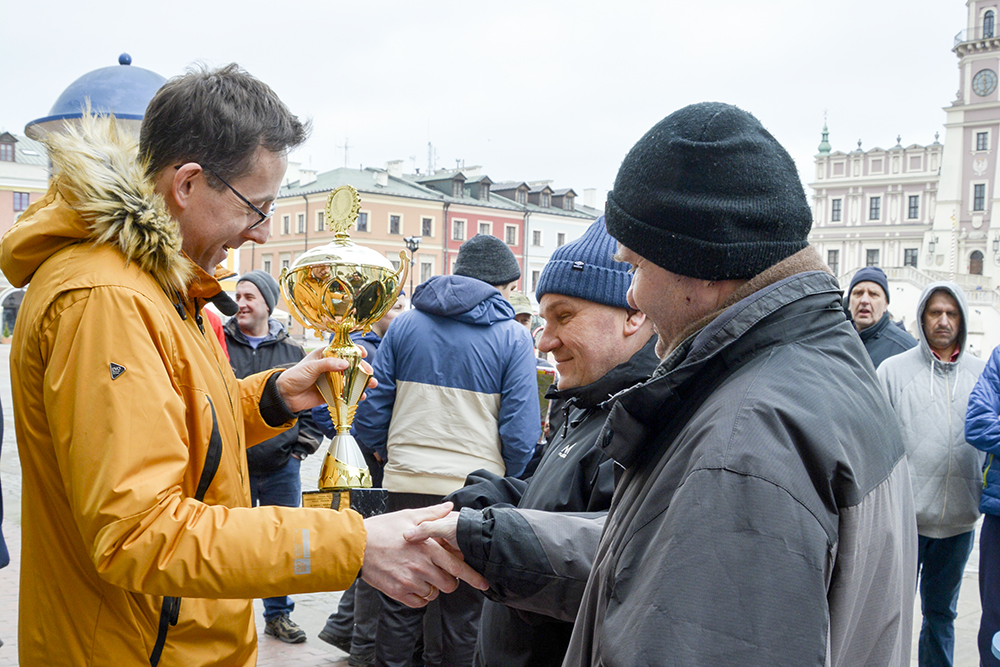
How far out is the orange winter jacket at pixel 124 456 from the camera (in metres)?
1.59

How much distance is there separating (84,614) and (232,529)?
1.31 ft

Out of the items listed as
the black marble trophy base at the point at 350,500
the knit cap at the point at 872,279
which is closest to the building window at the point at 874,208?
the knit cap at the point at 872,279

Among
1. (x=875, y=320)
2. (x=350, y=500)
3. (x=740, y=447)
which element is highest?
(x=875, y=320)

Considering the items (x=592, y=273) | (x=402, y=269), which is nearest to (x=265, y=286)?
(x=402, y=269)

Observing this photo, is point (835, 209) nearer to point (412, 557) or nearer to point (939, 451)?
point (939, 451)

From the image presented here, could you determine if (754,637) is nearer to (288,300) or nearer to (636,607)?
(636,607)

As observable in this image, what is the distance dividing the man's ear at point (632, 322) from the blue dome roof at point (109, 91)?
467cm

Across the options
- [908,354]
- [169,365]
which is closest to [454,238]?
[908,354]

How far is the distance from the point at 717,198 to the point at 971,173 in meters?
68.2

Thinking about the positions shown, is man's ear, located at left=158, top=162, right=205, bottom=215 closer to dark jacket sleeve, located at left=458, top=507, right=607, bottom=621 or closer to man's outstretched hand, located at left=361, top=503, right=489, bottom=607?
man's outstretched hand, located at left=361, top=503, right=489, bottom=607

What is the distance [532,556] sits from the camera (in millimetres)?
1812

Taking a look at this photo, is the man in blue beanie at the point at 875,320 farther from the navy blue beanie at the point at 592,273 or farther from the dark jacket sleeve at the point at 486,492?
the dark jacket sleeve at the point at 486,492

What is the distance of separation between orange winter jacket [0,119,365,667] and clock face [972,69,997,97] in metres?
70.7

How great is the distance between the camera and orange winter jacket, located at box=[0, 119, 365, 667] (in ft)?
5.23
